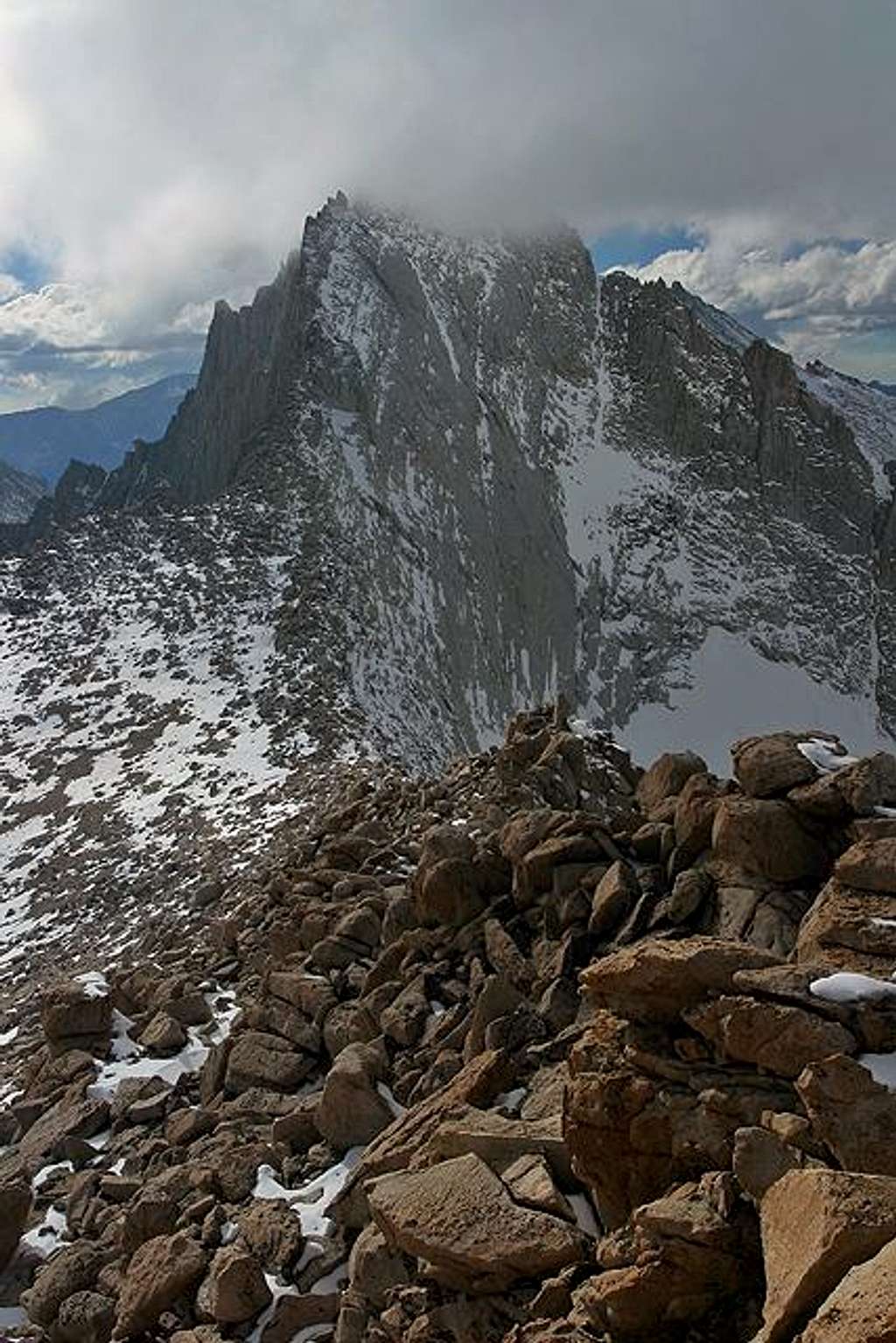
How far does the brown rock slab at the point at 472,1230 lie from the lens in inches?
314

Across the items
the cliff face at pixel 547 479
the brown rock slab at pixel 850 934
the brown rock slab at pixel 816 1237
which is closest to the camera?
the brown rock slab at pixel 816 1237

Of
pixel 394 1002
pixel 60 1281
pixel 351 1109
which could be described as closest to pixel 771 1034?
pixel 351 1109

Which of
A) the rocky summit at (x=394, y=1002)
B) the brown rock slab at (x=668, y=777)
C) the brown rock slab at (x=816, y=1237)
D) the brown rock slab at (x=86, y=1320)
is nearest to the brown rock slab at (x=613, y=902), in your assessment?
the rocky summit at (x=394, y=1002)

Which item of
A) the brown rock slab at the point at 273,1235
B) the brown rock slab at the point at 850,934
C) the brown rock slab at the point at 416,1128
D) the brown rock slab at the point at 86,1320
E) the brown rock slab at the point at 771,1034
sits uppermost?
the brown rock slab at the point at 850,934

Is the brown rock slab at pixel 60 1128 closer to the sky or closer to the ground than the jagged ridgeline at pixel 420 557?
closer to the ground

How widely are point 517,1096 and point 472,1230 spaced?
214 cm

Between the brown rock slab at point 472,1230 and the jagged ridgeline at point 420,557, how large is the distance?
1947cm

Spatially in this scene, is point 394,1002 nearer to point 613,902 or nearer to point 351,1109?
point 351,1109

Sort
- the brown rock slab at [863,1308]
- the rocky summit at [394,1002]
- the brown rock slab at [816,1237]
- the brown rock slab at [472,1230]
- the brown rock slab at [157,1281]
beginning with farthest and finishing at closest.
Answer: the brown rock slab at [157,1281] → the brown rock slab at [472,1230] → the rocky summit at [394,1002] → the brown rock slab at [816,1237] → the brown rock slab at [863,1308]

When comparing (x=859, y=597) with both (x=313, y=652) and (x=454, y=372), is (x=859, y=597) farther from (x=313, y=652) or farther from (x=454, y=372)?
(x=313, y=652)

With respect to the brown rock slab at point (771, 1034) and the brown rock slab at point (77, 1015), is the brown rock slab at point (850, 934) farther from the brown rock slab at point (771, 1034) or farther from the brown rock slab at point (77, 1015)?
the brown rock slab at point (77, 1015)

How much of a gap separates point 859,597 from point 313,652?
87.5 metres

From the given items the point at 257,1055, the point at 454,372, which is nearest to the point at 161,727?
the point at 257,1055

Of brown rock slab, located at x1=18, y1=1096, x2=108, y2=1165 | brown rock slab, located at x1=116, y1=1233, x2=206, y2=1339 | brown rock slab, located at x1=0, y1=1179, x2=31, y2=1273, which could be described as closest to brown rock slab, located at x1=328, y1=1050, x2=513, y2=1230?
brown rock slab, located at x1=116, y1=1233, x2=206, y2=1339
